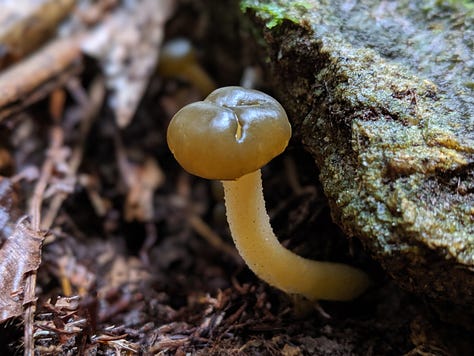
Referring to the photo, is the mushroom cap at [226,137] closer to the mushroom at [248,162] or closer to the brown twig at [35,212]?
the mushroom at [248,162]

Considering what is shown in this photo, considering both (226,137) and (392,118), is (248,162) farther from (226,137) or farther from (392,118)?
(392,118)

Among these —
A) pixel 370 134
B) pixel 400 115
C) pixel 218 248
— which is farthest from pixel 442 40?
pixel 218 248

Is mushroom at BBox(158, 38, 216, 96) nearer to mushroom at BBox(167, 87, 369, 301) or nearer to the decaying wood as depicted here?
the decaying wood

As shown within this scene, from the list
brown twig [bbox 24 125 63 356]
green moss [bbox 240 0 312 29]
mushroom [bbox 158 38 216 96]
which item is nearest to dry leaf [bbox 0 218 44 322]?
brown twig [bbox 24 125 63 356]

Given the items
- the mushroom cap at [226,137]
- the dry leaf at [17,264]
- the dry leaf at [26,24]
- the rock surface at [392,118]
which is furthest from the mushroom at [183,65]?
the mushroom cap at [226,137]

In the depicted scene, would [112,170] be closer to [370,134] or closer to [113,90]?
[113,90]
